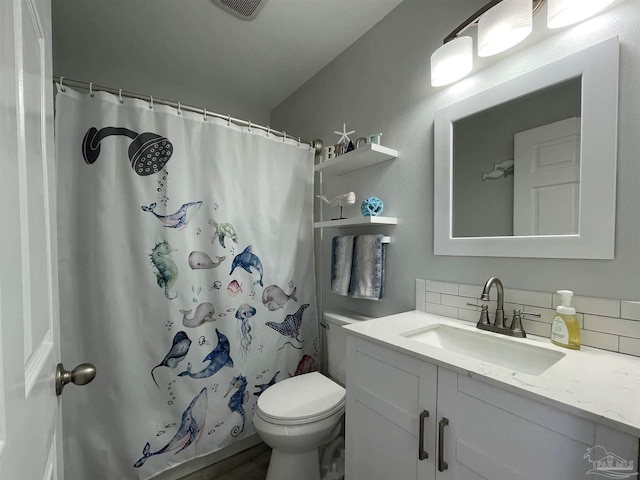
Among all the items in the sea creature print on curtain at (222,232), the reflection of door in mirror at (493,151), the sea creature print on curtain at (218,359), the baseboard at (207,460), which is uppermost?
the reflection of door in mirror at (493,151)

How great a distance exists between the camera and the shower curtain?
4.02 ft

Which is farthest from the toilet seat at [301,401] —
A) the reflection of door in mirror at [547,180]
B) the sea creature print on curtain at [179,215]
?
the reflection of door in mirror at [547,180]

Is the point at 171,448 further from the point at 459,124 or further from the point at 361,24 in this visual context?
the point at 361,24

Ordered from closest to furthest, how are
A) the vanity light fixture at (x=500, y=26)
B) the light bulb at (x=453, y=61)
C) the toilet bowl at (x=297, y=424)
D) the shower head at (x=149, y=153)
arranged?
the vanity light fixture at (x=500, y=26), the light bulb at (x=453, y=61), the toilet bowl at (x=297, y=424), the shower head at (x=149, y=153)

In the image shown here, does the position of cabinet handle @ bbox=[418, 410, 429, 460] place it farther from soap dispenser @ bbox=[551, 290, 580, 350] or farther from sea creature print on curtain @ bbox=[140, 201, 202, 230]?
sea creature print on curtain @ bbox=[140, 201, 202, 230]

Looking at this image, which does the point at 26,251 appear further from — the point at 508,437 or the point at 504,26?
the point at 504,26

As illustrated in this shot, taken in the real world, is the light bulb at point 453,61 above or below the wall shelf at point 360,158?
above

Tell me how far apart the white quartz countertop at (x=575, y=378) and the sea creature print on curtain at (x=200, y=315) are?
0.93m

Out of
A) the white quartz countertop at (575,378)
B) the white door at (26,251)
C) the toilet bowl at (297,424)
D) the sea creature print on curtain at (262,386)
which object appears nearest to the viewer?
the white door at (26,251)

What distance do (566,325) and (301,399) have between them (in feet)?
3.52

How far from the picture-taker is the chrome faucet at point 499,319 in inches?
36.9

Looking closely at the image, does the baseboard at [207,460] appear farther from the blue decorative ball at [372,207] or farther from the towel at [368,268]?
the blue decorative ball at [372,207]

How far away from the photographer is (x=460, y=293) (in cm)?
116

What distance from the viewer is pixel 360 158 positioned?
147 cm
